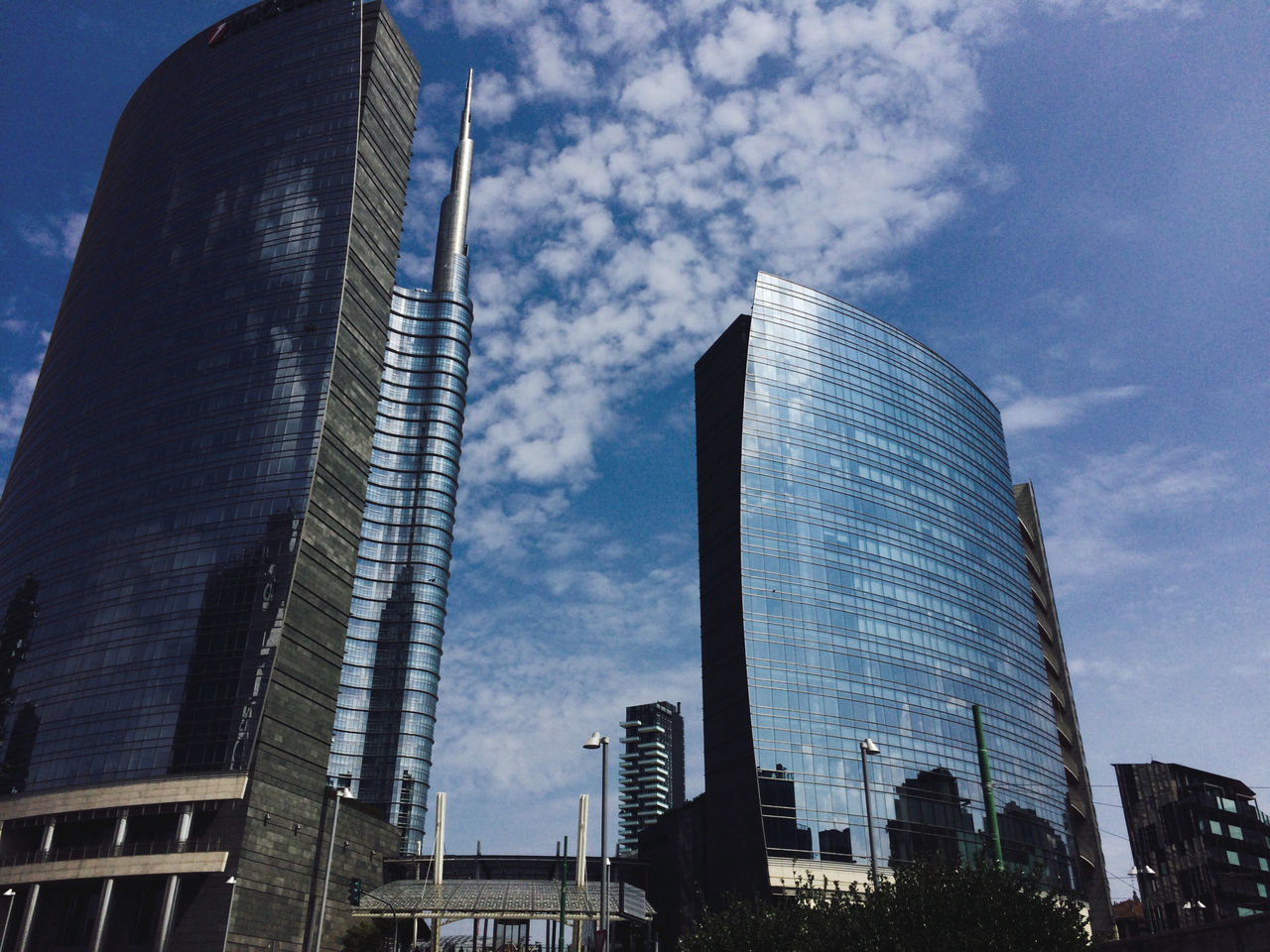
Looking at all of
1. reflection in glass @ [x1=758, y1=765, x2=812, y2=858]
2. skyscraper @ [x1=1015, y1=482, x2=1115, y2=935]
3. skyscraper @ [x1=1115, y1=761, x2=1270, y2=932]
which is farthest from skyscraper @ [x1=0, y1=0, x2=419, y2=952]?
skyscraper @ [x1=1115, y1=761, x2=1270, y2=932]

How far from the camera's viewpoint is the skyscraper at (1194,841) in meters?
142

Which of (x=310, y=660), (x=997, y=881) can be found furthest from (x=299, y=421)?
(x=997, y=881)

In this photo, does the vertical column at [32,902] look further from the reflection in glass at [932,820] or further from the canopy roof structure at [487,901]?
the reflection in glass at [932,820]

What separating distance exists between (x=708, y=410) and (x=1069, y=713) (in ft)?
247

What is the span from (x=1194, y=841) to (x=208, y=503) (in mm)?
143652

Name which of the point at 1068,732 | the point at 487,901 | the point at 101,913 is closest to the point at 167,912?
the point at 101,913

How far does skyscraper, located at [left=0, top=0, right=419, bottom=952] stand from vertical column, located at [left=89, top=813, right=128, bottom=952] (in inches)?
8.6

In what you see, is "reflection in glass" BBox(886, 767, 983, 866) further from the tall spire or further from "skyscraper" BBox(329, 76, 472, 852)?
the tall spire

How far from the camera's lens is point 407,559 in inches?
6511

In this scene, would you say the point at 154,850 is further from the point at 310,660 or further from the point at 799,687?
the point at 799,687

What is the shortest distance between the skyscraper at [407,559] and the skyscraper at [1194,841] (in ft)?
363

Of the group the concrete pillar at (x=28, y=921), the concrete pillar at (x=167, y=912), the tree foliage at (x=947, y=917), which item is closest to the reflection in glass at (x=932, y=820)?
the tree foliage at (x=947, y=917)

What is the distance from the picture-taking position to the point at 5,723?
109 m

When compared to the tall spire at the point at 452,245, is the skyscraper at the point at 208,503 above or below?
below
